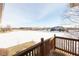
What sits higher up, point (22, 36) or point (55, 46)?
point (22, 36)

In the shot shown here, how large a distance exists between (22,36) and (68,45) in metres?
0.58

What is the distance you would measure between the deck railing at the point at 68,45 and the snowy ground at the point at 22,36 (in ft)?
0.21

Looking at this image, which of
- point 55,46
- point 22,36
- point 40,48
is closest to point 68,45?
point 55,46

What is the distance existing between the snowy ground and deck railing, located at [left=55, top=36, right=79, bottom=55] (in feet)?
0.21

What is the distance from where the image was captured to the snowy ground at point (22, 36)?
71.4 inches

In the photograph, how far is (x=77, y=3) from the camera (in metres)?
1.85

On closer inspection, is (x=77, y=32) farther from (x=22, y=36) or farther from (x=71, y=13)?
(x=22, y=36)

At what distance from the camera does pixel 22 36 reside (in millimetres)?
1848

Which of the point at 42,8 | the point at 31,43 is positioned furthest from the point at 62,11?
the point at 31,43

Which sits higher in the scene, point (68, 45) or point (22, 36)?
point (22, 36)

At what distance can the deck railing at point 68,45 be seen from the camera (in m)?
1.82

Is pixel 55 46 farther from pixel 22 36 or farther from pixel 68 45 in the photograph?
pixel 22 36

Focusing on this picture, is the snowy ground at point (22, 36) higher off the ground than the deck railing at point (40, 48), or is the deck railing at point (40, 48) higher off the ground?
the snowy ground at point (22, 36)

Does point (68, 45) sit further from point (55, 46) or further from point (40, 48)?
point (40, 48)
